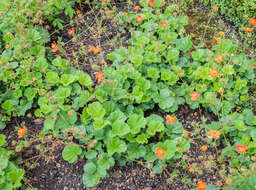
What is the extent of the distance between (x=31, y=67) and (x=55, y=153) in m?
1.09

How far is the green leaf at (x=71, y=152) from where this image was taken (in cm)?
266

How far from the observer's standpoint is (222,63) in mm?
3416

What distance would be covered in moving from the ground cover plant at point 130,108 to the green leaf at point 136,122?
0.4 inches

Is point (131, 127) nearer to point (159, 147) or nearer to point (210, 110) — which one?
point (159, 147)

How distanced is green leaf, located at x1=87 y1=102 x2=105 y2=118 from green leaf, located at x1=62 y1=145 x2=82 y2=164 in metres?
0.38

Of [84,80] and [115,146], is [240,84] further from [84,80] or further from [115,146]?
[84,80]

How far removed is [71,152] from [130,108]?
31.9 inches

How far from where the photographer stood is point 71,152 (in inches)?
106

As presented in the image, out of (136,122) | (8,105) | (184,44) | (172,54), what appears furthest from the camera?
(184,44)

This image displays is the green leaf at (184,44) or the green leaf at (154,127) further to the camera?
the green leaf at (184,44)

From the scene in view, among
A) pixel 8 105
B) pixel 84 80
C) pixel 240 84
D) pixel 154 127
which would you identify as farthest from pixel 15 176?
pixel 240 84

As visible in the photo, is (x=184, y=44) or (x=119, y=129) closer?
(x=119, y=129)

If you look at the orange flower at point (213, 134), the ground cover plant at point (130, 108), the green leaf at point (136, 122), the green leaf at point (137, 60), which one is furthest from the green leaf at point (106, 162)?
the green leaf at point (137, 60)

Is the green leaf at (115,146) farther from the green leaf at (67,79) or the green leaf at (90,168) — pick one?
the green leaf at (67,79)
